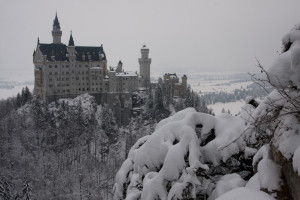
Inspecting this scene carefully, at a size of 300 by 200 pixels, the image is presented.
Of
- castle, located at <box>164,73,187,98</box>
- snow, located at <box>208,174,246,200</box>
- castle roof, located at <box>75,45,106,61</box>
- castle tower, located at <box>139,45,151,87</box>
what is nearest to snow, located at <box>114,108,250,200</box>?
snow, located at <box>208,174,246,200</box>

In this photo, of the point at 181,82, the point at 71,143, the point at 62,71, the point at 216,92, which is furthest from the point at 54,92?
the point at 216,92

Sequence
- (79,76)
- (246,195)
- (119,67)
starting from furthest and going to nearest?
(119,67) → (79,76) → (246,195)

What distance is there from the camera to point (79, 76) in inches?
3103

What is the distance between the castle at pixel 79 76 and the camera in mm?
75500

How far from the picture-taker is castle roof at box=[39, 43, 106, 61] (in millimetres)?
75625

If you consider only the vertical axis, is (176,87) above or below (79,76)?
below

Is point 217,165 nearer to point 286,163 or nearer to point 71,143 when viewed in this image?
point 286,163

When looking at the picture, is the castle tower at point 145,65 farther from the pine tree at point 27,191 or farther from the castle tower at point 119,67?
the pine tree at point 27,191

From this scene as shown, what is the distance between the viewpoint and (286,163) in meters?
4.17

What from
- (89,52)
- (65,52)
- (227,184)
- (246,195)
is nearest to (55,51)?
(65,52)

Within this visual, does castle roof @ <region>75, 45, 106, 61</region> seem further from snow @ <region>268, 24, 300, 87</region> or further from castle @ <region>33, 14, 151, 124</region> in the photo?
snow @ <region>268, 24, 300, 87</region>

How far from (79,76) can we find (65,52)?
258 inches

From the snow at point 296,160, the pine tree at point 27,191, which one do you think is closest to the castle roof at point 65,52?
the pine tree at point 27,191

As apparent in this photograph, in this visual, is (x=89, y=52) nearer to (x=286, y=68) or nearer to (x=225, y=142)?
(x=225, y=142)
